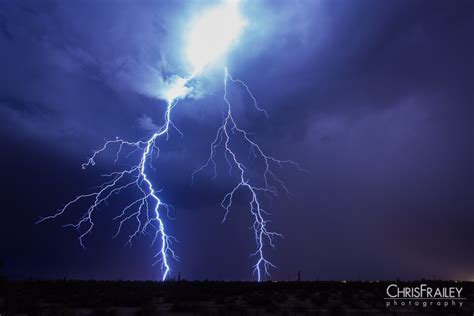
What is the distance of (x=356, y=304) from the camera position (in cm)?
1750

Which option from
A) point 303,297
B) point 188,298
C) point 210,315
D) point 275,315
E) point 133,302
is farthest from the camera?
point 303,297

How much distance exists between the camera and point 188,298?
19500 millimetres

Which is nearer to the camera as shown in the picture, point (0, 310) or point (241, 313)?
point (0, 310)

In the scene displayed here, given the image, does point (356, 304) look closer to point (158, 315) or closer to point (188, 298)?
point (188, 298)

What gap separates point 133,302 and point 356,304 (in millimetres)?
9802

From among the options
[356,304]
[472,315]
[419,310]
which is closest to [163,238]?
[356,304]

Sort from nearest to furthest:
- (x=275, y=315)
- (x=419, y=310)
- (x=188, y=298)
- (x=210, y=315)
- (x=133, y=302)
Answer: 1. (x=210, y=315)
2. (x=275, y=315)
3. (x=419, y=310)
4. (x=133, y=302)
5. (x=188, y=298)

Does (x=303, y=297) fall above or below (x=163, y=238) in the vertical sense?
below

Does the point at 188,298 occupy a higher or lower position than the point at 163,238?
lower

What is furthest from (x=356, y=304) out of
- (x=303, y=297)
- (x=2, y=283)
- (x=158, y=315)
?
(x=2, y=283)

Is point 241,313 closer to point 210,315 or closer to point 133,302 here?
point 210,315

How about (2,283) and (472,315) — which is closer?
(472,315)

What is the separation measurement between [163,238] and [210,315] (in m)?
15.2

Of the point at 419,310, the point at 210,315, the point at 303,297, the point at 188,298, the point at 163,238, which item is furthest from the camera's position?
the point at 163,238
